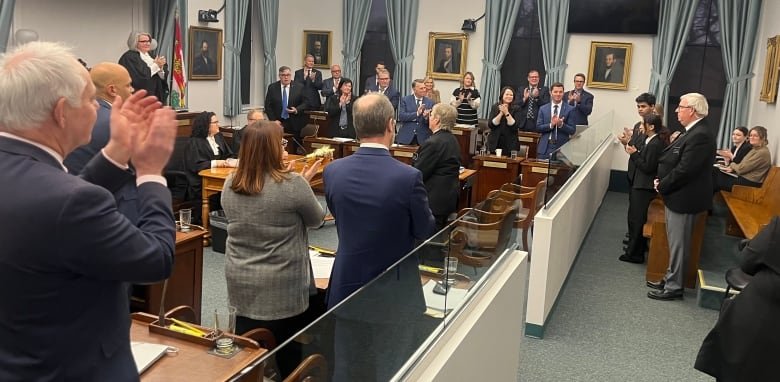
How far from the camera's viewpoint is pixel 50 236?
4.94ft

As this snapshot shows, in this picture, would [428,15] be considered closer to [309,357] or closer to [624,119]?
[624,119]

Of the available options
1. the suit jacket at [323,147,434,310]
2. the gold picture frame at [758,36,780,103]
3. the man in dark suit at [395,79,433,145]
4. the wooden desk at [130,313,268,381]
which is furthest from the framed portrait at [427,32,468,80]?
the wooden desk at [130,313,268,381]

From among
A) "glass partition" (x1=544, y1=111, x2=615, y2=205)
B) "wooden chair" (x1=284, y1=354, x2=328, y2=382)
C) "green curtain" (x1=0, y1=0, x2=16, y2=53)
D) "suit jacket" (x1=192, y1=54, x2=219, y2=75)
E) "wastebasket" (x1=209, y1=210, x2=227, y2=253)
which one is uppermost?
"green curtain" (x1=0, y1=0, x2=16, y2=53)

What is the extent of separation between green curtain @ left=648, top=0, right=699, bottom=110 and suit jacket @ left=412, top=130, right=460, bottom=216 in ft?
25.6

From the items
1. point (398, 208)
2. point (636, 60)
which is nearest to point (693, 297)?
point (398, 208)

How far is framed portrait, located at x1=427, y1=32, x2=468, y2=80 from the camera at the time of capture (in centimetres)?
1387

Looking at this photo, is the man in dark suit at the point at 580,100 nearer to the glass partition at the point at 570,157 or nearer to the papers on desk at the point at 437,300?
the glass partition at the point at 570,157

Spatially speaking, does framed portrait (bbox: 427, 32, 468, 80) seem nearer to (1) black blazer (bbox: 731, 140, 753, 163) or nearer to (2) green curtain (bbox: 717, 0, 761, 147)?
(2) green curtain (bbox: 717, 0, 761, 147)

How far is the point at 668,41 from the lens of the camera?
40.4 feet

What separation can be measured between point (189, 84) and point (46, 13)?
2935 millimetres

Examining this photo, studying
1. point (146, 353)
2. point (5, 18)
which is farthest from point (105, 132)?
point (5, 18)

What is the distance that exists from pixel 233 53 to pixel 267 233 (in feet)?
34.0

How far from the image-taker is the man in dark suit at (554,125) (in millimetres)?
10164

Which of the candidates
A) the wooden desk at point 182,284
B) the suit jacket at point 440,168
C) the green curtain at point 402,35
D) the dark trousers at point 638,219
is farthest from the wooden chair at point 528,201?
the green curtain at point 402,35
